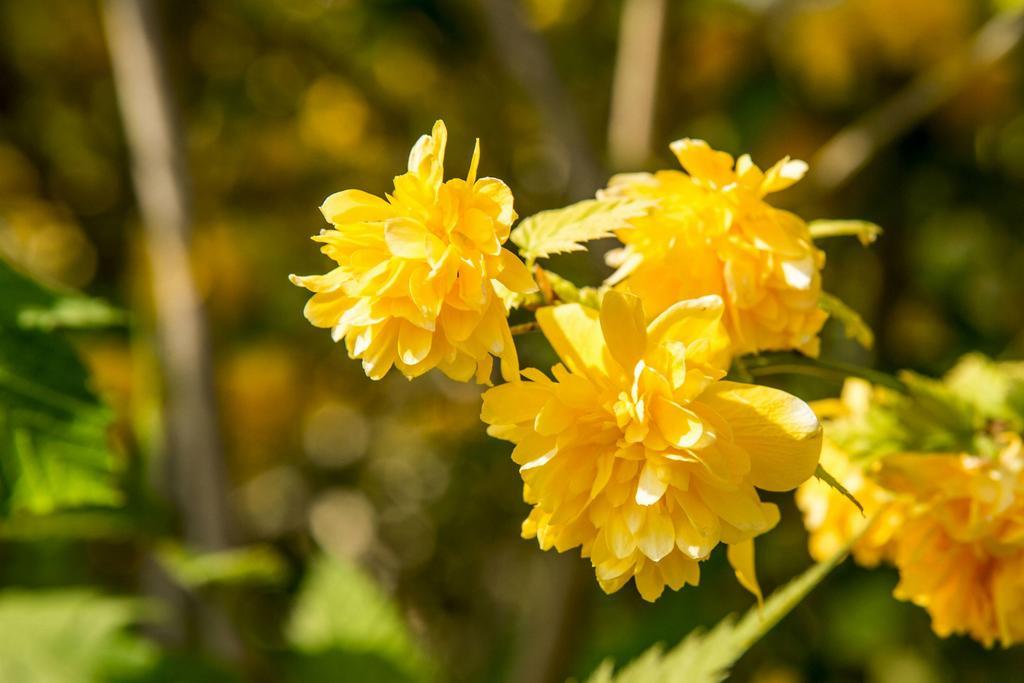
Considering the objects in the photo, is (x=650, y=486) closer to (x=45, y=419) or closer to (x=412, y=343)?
(x=412, y=343)

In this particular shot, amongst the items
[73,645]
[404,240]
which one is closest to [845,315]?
[404,240]

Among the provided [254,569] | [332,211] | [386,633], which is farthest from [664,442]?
[386,633]

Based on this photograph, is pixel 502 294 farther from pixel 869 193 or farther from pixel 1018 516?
pixel 869 193

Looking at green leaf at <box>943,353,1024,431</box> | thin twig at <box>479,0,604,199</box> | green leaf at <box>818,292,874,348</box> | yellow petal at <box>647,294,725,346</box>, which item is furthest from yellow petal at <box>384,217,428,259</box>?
thin twig at <box>479,0,604,199</box>

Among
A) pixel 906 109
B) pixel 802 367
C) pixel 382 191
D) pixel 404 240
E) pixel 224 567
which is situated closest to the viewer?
pixel 404 240

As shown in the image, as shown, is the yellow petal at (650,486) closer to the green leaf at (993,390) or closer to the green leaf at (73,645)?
the green leaf at (993,390)

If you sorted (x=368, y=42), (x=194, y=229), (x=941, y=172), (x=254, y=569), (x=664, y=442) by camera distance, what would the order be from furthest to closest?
(x=368, y=42), (x=941, y=172), (x=194, y=229), (x=254, y=569), (x=664, y=442)
